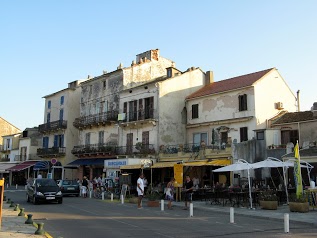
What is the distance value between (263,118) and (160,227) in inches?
773

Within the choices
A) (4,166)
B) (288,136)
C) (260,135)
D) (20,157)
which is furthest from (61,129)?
(288,136)

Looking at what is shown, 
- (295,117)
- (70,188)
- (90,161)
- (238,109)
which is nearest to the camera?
(295,117)

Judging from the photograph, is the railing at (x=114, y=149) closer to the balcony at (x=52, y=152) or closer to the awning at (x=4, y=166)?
the balcony at (x=52, y=152)

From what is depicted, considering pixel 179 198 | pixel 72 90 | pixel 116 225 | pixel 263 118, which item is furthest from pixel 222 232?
pixel 72 90

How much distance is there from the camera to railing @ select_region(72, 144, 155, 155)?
110ft

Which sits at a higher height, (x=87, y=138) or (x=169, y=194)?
(x=87, y=138)

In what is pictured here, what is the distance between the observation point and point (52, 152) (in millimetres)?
45625

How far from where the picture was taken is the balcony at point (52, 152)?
4488cm

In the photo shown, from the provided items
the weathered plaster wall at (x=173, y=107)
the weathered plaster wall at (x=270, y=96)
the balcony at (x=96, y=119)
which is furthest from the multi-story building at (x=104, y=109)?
the weathered plaster wall at (x=270, y=96)

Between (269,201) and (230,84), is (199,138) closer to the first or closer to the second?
(230,84)

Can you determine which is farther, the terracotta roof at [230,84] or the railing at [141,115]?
the railing at [141,115]

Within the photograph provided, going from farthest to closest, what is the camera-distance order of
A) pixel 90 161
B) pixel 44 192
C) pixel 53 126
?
pixel 53 126
pixel 90 161
pixel 44 192

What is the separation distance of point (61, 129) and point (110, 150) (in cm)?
1141

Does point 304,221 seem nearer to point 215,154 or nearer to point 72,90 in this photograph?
point 215,154
